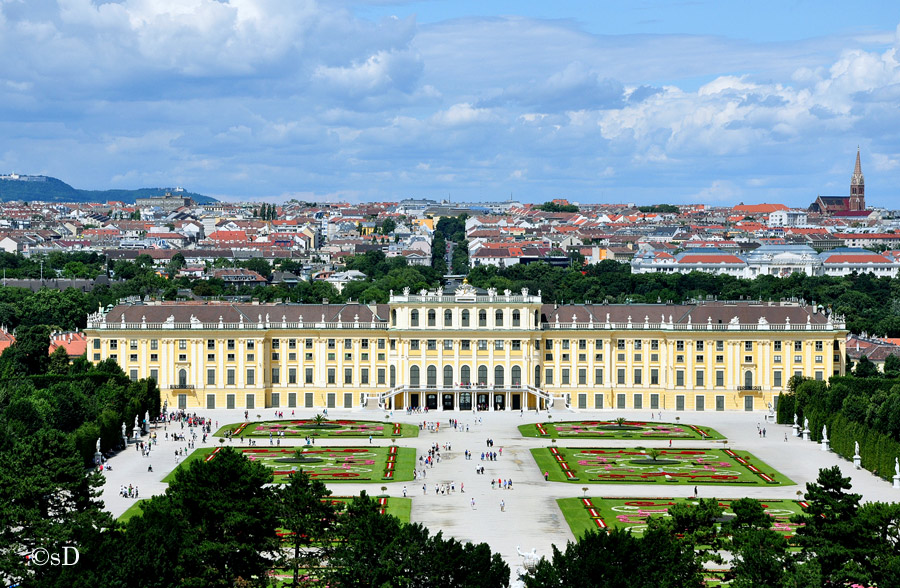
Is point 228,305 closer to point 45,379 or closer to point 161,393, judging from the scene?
point 161,393

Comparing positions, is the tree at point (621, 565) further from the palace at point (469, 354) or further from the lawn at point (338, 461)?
the palace at point (469, 354)

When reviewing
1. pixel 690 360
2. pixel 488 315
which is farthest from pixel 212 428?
pixel 690 360

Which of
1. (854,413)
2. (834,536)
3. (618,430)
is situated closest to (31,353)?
(618,430)

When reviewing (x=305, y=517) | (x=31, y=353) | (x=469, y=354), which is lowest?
(x=305, y=517)

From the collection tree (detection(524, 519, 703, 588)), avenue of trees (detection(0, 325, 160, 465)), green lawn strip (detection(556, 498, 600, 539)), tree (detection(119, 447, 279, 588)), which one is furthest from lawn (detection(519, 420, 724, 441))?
tree (detection(524, 519, 703, 588))

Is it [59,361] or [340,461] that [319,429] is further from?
[59,361]
